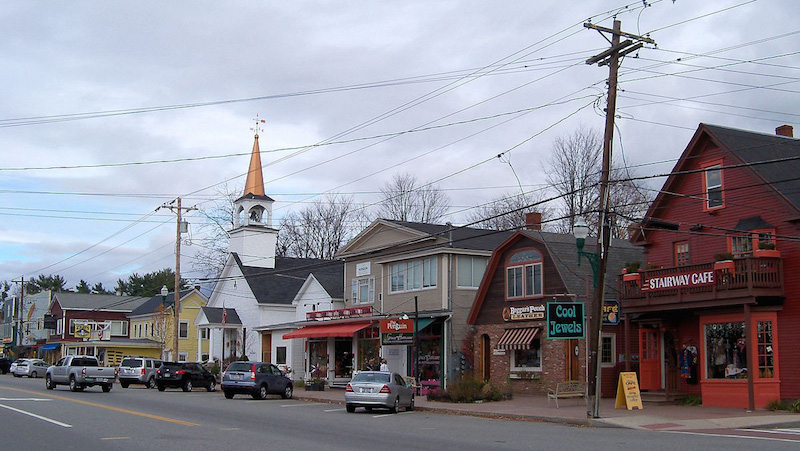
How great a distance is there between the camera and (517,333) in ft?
112

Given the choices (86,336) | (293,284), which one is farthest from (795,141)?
(86,336)

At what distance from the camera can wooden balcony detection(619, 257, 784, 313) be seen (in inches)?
981

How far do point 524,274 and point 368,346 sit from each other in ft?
37.5

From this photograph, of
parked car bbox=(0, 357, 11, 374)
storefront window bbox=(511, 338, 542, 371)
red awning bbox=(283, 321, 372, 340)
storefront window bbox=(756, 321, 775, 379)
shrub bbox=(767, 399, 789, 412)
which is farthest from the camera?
parked car bbox=(0, 357, 11, 374)

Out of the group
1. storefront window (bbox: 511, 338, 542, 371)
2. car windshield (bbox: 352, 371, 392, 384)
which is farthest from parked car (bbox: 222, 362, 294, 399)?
storefront window (bbox: 511, 338, 542, 371)

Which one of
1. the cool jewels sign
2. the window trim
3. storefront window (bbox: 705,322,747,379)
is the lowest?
storefront window (bbox: 705,322,747,379)

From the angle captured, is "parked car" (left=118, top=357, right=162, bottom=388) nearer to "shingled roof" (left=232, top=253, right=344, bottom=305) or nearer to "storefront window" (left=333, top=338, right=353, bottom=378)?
"storefront window" (left=333, top=338, right=353, bottom=378)

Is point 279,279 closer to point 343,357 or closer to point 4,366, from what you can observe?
point 343,357

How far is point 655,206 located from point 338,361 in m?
21.2

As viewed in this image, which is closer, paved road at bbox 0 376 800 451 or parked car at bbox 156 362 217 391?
paved road at bbox 0 376 800 451

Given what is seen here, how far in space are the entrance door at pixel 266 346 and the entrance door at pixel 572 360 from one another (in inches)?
1019

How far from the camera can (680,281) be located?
27109mm

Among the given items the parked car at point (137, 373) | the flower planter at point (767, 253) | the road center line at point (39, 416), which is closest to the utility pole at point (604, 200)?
the flower planter at point (767, 253)

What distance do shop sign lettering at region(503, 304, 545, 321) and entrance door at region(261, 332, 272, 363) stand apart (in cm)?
2276
